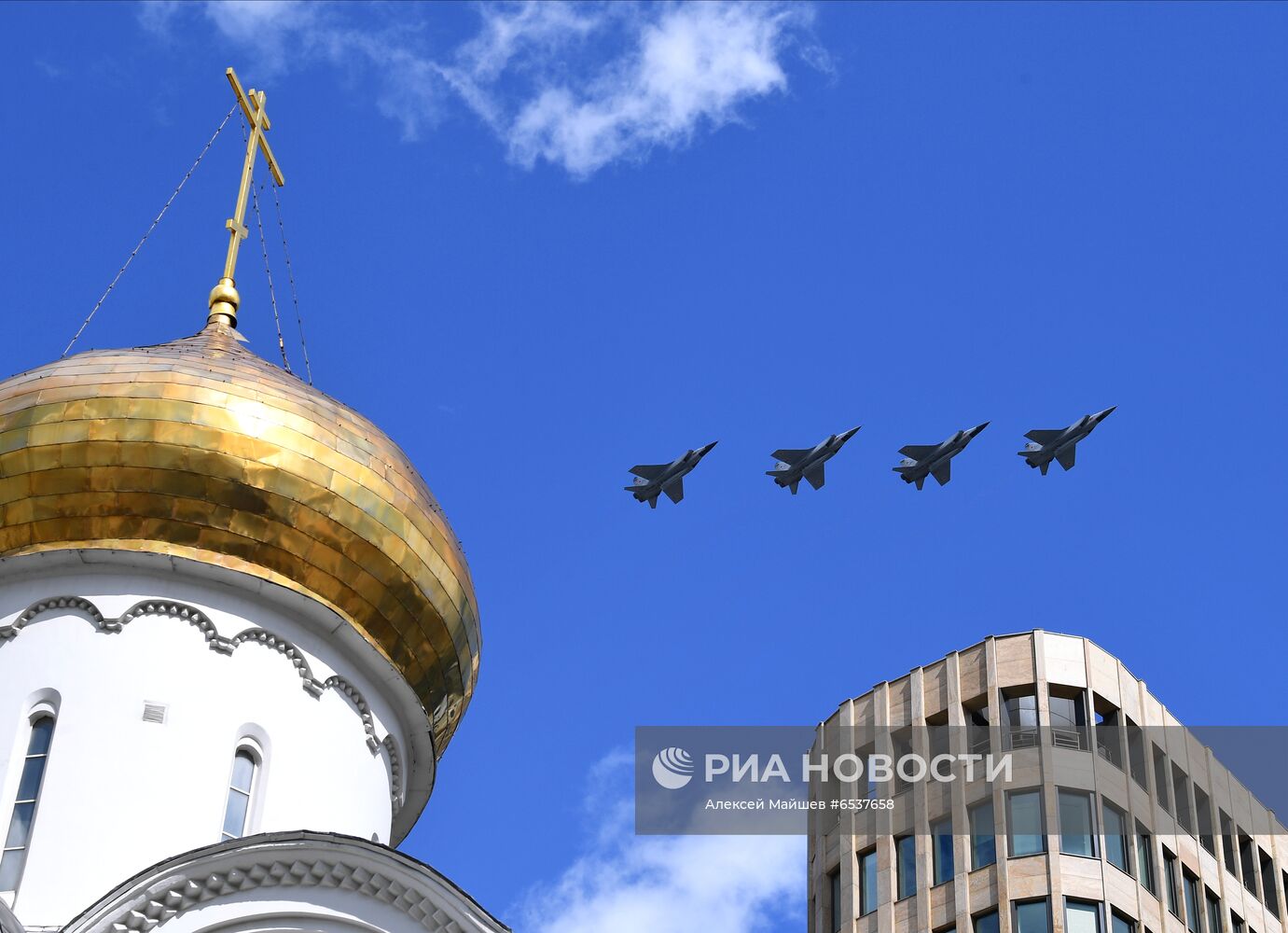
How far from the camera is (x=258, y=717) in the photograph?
1672 centimetres

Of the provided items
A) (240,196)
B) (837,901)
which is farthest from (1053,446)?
(240,196)

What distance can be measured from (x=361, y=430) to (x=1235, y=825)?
76.5 feet

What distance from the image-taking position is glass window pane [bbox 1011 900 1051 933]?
105ft

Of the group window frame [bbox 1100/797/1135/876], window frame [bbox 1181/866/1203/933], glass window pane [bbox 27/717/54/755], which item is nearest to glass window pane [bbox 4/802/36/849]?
glass window pane [bbox 27/717/54/755]

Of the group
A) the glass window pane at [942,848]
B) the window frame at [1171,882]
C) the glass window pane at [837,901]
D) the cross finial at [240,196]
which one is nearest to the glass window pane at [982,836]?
the glass window pane at [942,848]

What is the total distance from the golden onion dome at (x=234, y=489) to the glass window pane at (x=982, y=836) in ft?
55.6

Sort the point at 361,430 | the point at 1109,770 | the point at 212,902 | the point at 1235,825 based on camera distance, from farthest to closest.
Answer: the point at 1235,825 < the point at 1109,770 < the point at 361,430 < the point at 212,902

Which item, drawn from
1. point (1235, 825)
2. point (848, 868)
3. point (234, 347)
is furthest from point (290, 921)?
point (1235, 825)

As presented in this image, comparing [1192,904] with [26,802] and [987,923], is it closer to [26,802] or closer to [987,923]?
[987,923]

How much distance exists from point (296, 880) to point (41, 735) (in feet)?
8.69

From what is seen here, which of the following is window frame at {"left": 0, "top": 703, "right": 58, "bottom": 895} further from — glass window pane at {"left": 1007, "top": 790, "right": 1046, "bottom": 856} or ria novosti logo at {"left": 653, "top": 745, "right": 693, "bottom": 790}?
glass window pane at {"left": 1007, "top": 790, "right": 1046, "bottom": 856}

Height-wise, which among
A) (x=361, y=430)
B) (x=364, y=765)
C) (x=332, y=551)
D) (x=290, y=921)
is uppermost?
(x=361, y=430)

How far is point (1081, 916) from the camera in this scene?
32312mm

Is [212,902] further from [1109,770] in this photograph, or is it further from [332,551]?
[1109,770]
